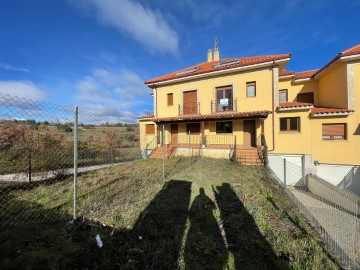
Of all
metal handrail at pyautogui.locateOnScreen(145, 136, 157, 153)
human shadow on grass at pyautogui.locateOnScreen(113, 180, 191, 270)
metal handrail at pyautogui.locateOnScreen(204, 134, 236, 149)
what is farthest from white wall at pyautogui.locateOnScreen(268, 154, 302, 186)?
human shadow on grass at pyautogui.locateOnScreen(113, 180, 191, 270)

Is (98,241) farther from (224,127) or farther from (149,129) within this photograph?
(149,129)

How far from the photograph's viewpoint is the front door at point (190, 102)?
1683cm

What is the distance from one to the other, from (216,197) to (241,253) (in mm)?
2596

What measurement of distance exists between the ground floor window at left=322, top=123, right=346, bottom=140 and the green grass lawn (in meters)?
9.66

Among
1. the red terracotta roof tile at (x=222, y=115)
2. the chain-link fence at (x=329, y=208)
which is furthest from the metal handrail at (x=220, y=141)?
the chain-link fence at (x=329, y=208)

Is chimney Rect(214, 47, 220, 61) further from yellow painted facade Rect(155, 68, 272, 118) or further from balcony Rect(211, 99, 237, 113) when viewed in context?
balcony Rect(211, 99, 237, 113)

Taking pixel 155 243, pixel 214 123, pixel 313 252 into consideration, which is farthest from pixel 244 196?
pixel 214 123

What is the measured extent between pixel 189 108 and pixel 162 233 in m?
14.2

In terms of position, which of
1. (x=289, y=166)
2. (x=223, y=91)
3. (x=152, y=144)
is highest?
(x=223, y=91)

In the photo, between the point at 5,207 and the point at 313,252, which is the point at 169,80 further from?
the point at 313,252

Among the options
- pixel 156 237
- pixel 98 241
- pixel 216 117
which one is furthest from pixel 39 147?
pixel 216 117

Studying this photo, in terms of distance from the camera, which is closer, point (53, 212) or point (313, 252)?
point (313, 252)

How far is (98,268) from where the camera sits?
2.54 metres

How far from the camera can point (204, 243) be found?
10.8 ft
